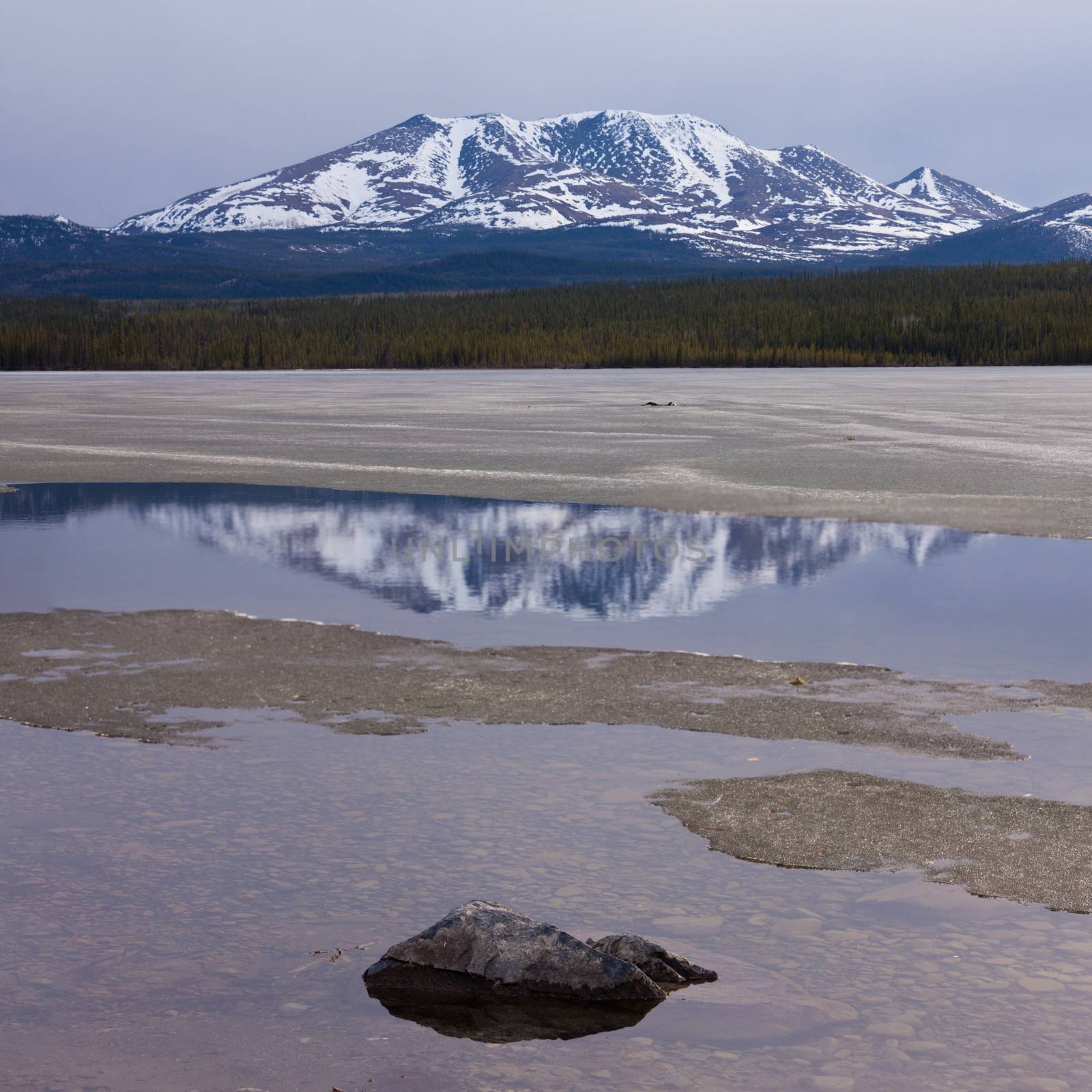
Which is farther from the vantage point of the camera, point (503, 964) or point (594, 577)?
point (594, 577)

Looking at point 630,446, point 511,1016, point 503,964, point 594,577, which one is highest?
point 630,446

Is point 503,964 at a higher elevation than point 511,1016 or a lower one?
higher

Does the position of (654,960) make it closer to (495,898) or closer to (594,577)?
(495,898)

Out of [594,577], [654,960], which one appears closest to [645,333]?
[594,577]

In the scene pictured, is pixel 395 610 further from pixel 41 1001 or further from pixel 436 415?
pixel 436 415

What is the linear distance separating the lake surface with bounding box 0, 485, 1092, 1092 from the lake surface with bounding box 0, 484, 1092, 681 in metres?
0.11

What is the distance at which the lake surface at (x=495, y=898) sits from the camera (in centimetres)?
464

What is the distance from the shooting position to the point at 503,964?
5.13 meters

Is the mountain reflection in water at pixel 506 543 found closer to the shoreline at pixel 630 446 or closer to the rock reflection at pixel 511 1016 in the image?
the shoreline at pixel 630 446

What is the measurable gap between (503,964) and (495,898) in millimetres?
726

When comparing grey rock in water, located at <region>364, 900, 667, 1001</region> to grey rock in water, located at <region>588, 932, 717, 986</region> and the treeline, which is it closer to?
grey rock in water, located at <region>588, 932, 717, 986</region>

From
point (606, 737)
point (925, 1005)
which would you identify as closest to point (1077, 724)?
point (606, 737)

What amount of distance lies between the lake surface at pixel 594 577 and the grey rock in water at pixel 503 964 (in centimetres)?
554

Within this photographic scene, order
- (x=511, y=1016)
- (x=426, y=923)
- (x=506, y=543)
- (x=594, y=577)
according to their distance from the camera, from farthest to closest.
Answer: (x=506, y=543), (x=594, y=577), (x=426, y=923), (x=511, y=1016)
